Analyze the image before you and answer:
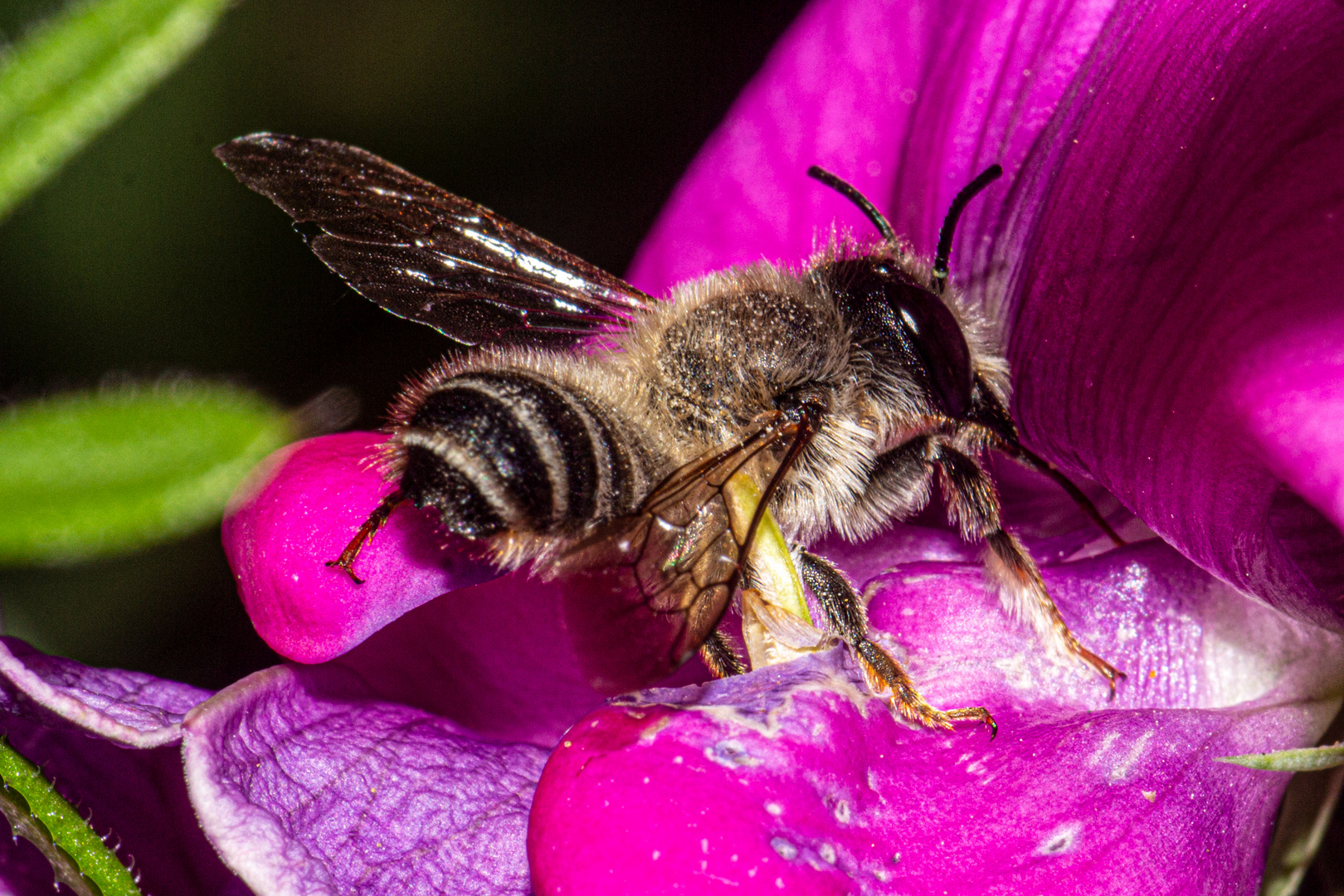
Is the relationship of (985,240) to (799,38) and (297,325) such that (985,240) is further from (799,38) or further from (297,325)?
(297,325)

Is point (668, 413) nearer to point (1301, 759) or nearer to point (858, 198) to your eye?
point (858, 198)

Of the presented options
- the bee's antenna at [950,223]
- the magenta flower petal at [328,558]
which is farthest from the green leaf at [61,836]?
the bee's antenna at [950,223]

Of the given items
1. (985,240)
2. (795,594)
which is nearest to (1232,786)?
(795,594)

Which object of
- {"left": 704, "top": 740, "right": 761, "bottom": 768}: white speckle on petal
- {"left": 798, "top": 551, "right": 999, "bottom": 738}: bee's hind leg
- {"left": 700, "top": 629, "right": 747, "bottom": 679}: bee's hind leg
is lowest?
{"left": 704, "top": 740, "right": 761, "bottom": 768}: white speckle on petal

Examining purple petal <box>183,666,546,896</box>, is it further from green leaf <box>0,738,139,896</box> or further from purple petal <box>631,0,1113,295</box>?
purple petal <box>631,0,1113,295</box>

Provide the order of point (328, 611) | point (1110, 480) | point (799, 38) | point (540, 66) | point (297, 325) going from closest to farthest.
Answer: point (328, 611) < point (1110, 480) < point (799, 38) < point (297, 325) < point (540, 66)

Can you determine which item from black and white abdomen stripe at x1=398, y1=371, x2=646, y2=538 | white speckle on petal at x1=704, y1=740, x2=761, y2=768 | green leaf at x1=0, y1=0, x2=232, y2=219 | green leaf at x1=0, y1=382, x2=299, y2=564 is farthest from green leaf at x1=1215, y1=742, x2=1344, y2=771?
green leaf at x1=0, y1=0, x2=232, y2=219
